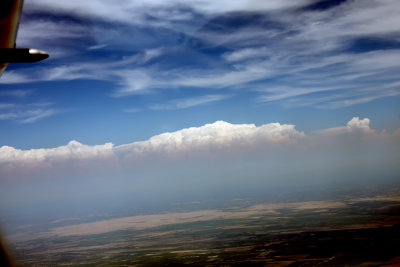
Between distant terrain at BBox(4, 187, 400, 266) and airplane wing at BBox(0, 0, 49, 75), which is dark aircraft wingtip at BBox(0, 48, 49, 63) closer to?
airplane wing at BBox(0, 0, 49, 75)

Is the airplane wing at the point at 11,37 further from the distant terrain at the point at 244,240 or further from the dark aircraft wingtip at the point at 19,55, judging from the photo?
the distant terrain at the point at 244,240

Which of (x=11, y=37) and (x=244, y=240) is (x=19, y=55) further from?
(x=244, y=240)

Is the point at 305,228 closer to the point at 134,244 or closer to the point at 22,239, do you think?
the point at 134,244

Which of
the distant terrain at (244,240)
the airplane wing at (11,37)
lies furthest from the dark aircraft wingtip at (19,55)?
the distant terrain at (244,240)

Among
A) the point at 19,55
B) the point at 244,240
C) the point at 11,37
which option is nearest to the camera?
the point at 19,55

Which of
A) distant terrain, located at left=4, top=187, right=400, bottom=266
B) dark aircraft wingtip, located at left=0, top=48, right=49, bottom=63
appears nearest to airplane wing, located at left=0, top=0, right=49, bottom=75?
dark aircraft wingtip, located at left=0, top=48, right=49, bottom=63

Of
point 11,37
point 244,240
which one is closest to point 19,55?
point 11,37

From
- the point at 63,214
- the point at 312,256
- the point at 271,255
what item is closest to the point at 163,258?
the point at 271,255
